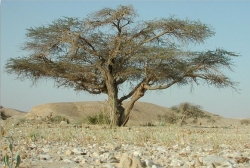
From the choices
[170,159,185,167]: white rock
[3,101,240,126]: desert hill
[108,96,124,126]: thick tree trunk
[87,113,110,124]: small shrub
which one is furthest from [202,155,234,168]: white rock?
[3,101,240,126]: desert hill

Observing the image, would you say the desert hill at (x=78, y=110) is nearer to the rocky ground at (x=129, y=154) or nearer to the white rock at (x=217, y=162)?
the rocky ground at (x=129, y=154)

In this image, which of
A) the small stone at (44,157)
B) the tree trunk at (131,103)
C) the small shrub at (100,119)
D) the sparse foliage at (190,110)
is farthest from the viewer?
the sparse foliage at (190,110)

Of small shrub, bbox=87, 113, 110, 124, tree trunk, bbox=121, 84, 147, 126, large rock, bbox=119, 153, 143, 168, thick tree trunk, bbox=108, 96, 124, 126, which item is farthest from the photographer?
tree trunk, bbox=121, 84, 147, 126

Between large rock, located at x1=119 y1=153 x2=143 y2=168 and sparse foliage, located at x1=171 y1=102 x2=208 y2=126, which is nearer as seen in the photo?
large rock, located at x1=119 y1=153 x2=143 y2=168

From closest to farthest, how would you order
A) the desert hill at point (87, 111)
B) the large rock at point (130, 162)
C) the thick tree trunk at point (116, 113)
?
1. the large rock at point (130, 162)
2. the thick tree trunk at point (116, 113)
3. the desert hill at point (87, 111)

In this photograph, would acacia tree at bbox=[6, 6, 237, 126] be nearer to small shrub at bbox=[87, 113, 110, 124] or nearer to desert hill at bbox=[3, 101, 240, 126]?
small shrub at bbox=[87, 113, 110, 124]

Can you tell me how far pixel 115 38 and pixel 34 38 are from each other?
385 cm

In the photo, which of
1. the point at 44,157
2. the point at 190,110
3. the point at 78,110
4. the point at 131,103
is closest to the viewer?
the point at 44,157

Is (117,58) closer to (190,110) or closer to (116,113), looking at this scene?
(116,113)

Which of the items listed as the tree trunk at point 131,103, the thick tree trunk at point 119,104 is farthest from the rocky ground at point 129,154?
the tree trunk at point 131,103

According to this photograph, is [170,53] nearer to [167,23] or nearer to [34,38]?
[167,23]

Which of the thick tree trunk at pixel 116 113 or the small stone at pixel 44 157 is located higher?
the thick tree trunk at pixel 116 113

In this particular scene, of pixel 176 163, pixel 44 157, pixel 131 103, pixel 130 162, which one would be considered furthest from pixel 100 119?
pixel 130 162

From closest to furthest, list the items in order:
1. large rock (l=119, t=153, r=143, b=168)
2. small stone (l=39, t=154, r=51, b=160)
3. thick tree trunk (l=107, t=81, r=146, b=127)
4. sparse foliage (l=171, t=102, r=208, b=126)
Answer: large rock (l=119, t=153, r=143, b=168), small stone (l=39, t=154, r=51, b=160), thick tree trunk (l=107, t=81, r=146, b=127), sparse foliage (l=171, t=102, r=208, b=126)
